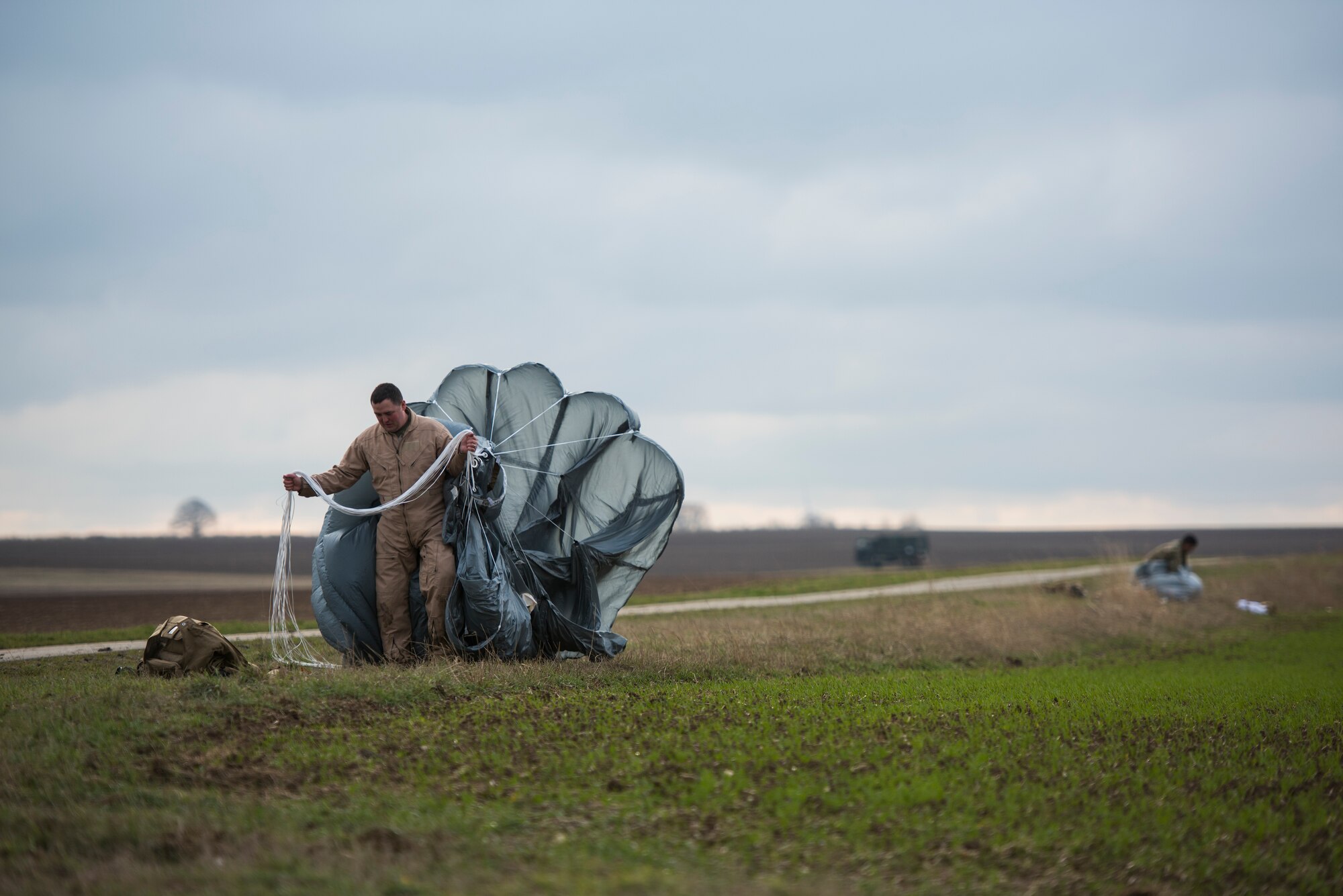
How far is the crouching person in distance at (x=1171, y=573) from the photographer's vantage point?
24.7 m

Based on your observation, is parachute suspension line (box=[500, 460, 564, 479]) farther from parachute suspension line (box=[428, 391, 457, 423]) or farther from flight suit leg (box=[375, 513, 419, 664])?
flight suit leg (box=[375, 513, 419, 664])

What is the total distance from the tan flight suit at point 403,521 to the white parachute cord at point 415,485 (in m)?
0.07

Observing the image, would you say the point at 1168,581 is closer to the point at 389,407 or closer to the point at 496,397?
the point at 496,397

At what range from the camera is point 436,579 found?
10242mm

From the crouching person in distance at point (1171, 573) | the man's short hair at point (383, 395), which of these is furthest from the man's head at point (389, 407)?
the crouching person in distance at point (1171, 573)

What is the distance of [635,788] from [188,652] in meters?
5.28

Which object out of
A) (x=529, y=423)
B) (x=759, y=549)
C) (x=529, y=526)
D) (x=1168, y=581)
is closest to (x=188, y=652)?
(x=529, y=526)

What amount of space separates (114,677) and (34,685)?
2.07 feet

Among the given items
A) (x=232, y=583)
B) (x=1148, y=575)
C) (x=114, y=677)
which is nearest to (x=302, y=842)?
(x=114, y=677)

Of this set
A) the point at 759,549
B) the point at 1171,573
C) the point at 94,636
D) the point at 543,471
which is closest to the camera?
the point at 543,471

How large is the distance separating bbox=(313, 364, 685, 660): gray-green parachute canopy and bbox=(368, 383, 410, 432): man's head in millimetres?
709

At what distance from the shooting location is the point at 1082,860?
5691 millimetres

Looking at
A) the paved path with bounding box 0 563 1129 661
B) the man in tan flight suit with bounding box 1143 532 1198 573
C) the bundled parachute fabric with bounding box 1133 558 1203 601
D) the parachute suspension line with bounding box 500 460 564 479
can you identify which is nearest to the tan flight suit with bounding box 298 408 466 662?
the parachute suspension line with bounding box 500 460 564 479

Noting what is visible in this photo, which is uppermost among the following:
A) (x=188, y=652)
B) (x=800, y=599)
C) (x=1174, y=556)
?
(x=1174, y=556)
